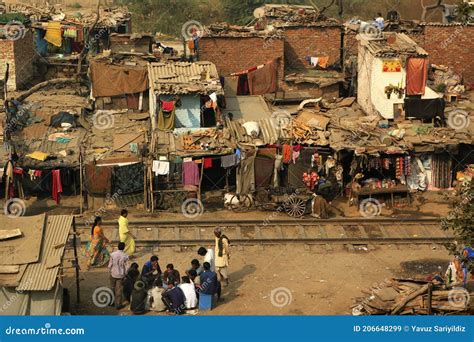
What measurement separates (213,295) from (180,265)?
2.88m

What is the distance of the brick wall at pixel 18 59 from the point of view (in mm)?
33906

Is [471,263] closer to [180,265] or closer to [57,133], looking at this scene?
[180,265]

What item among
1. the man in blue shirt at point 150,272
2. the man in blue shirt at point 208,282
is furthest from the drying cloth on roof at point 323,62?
the man in blue shirt at point 208,282

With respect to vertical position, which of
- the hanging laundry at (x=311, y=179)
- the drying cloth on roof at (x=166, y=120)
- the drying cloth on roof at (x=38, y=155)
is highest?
the drying cloth on roof at (x=166, y=120)

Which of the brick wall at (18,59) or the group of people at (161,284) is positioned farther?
the brick wall at (18,59)

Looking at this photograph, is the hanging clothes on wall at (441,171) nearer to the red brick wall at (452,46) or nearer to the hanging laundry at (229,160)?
the hanging laundry at (229,160)

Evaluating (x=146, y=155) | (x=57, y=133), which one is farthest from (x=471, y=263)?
(x=57, y=133)

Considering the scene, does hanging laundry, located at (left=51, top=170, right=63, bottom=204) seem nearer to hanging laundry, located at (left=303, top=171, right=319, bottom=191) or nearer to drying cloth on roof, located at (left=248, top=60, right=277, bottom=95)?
hanging laundry, located at (left=303, top=171, right=319, bottom=191)

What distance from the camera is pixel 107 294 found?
70.1 ft

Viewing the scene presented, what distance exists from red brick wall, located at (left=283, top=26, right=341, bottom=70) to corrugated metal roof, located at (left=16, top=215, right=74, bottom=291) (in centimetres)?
1732

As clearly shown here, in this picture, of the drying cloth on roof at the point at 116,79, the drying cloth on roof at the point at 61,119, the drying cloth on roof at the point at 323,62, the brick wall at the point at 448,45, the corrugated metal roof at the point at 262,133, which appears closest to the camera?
the corrugated metal roof at the point at 262,133

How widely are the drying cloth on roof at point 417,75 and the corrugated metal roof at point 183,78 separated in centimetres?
599

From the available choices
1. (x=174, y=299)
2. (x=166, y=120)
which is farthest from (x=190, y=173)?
(x=174, y=299)

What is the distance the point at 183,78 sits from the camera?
29.5 metres
